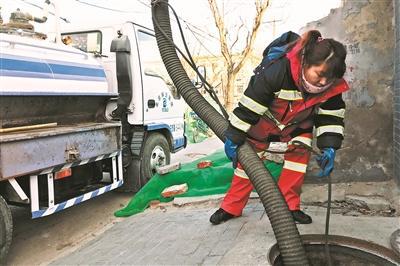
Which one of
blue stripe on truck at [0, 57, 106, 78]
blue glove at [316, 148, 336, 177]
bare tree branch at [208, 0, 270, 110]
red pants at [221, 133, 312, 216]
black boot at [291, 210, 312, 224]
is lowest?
black boot at [291, 210, 312, 224]

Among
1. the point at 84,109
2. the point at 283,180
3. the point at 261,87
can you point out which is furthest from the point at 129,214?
the point at 261,87

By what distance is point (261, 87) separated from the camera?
279 cm

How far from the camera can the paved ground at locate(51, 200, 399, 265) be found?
2.90 metres

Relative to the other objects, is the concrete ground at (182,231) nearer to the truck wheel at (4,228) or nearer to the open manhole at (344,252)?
the open manhole at (344,252)

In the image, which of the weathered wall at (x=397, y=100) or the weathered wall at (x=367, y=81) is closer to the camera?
the weathered wall at (x=397, y=100)

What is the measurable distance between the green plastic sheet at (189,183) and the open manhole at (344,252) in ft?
5.75

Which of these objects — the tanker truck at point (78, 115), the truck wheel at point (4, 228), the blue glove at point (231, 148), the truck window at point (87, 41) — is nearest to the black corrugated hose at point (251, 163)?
the blue glove at point (231, 148)

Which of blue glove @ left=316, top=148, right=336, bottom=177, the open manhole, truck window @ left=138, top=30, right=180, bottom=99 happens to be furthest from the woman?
truck window @ left=138, top=30, right=180, bottom=99

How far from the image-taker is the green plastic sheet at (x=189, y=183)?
491 cm

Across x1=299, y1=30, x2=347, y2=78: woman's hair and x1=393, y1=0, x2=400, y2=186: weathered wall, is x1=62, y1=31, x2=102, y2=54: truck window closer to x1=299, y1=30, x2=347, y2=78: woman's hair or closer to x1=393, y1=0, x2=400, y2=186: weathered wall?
x1=393, y1=0, x2=400, y2=186: weathered wall

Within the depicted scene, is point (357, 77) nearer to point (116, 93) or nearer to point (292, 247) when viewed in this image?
point (292, 247)

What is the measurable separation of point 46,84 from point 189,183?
Result: 213cm

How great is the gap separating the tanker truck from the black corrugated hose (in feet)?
5.34

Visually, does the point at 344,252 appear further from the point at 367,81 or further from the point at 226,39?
the point at 226,39
